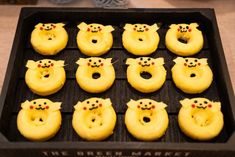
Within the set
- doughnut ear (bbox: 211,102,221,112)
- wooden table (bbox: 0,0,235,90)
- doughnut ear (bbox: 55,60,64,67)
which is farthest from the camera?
wooden table (bbox: 0,0,235,90)

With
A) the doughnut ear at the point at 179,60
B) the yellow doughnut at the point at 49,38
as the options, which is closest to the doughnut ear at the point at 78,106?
the yellow doughnut at the point at 49,38

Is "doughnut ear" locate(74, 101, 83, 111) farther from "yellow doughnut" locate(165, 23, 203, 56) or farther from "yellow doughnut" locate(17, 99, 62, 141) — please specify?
"yellow doughnut" locate(165, 23, 203, 56)

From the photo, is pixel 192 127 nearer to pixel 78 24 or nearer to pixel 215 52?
pixel 215 52

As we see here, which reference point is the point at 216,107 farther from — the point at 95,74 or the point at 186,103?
the point at 95,74

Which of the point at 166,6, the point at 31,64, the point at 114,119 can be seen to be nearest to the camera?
the point at 114,119

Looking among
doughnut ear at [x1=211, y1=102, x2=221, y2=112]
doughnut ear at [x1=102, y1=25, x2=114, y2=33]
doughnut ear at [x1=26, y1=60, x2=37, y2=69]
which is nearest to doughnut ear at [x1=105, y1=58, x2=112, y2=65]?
doughnut ear at [x1=102, y1=25, x2=114, y2=33]

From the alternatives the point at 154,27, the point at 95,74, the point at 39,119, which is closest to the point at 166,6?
the point at 154,27

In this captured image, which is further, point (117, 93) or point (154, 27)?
point (154, 27)
